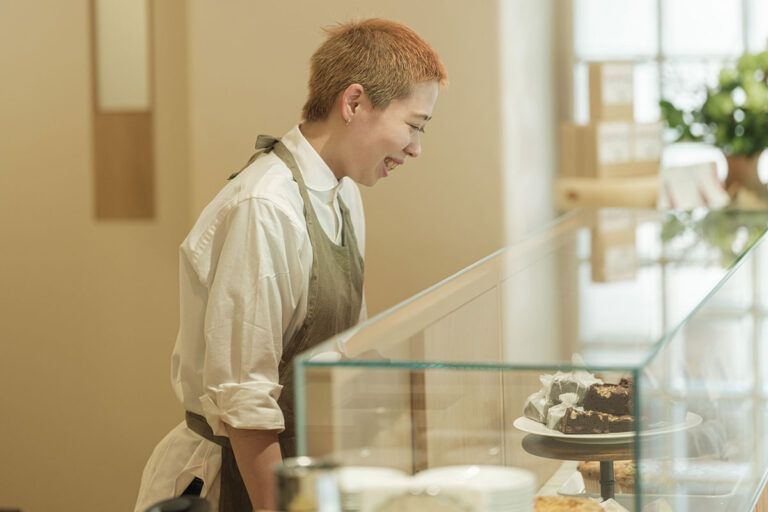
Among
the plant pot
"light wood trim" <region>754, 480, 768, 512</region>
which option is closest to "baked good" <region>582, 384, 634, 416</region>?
"light wood trim" <region>754, 480, 768, 512</region>

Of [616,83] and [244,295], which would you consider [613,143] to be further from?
[244,295]

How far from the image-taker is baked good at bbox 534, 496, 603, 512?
1344 millimetres

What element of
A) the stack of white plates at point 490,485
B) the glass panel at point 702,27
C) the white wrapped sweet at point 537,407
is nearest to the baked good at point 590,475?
the white wrapped sweet at point 537,407

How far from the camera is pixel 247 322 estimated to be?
5.56ft

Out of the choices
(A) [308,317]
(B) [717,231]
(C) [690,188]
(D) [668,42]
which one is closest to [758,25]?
(D) [668,42]

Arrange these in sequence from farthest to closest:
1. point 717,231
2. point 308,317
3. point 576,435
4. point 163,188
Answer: point 163,188 < point 717,231 < point 308,317 < point 576,435

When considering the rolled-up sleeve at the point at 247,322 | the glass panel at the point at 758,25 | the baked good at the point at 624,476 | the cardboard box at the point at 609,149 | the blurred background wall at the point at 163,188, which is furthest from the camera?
the glass panel at the point at 758,25

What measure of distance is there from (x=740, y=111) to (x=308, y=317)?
203 centimetres

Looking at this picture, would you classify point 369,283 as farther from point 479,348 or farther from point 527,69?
point 479,348

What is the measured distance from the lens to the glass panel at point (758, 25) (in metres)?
3.62

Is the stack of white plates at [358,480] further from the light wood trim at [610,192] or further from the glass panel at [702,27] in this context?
the glass panel at [702,27]

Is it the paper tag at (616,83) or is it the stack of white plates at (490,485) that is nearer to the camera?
the stack of white plates at (490,485)

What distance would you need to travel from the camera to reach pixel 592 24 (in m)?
3.70

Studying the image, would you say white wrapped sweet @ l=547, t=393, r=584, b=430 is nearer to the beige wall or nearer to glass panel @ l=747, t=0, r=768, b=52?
the beige wall
